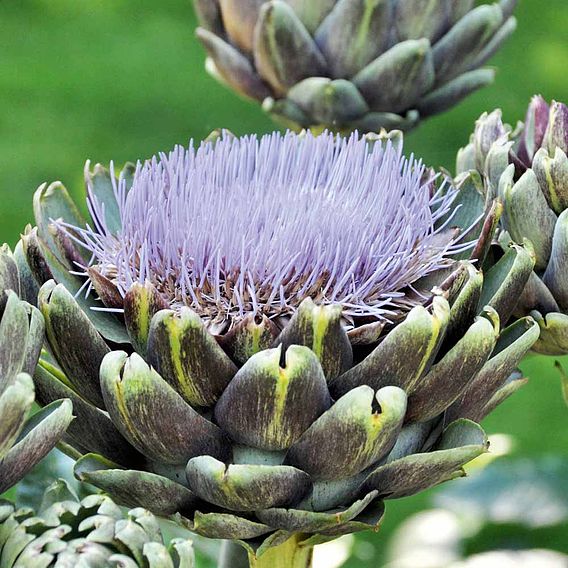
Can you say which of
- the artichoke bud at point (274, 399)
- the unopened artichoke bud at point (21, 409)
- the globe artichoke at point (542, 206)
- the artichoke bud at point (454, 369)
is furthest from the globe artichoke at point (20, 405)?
the globe artichoke at point (542, 206)

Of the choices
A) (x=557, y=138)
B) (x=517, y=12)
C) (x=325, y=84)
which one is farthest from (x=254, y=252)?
(x=517, y=12)

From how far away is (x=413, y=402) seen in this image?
68 cm

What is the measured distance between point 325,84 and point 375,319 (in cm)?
45

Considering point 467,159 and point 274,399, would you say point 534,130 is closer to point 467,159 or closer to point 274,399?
point 467,159

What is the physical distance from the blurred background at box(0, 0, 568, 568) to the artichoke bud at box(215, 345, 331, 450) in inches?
38.6

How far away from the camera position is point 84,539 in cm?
58

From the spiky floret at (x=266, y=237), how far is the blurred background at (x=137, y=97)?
35.6 inches

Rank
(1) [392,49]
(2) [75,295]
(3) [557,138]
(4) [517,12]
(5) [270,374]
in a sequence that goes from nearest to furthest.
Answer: (5) [270,374] → (2) [75,295] → (3) [557,138] → (1) [392,49] → (4) [517,12]

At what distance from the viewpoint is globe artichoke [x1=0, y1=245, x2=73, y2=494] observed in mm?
521

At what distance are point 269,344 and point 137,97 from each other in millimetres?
1824

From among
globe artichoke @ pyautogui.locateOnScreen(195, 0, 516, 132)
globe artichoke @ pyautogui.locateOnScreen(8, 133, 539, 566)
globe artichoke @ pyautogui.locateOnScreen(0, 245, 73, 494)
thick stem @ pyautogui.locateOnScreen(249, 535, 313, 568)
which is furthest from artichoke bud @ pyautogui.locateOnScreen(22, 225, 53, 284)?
globe artichoke @ pyautogui.locateOnScreen(195, 0, 516, 132)

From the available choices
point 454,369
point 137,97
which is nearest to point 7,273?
point 454,369

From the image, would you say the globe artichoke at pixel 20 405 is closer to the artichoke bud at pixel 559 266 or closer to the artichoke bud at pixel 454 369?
the artichoke bud at pixel 454 369

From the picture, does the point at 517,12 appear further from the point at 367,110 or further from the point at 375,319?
the point at 375,319
